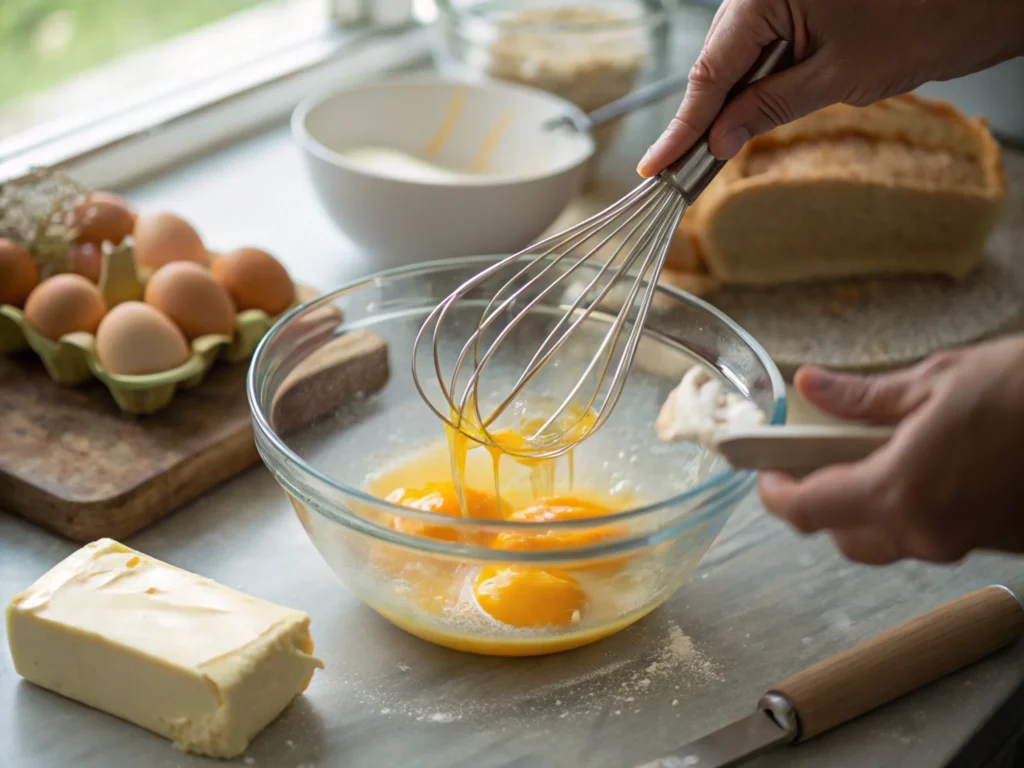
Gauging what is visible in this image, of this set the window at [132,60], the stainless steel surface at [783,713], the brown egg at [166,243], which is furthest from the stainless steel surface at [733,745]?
the window at [132,60]

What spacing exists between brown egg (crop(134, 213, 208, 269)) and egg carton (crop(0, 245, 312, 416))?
0.16ft

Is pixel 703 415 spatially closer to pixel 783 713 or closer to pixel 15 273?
Result: pixel 783 713

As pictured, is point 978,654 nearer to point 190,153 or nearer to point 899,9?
point 899,9

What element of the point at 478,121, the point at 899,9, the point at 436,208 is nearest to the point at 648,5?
the point at 478,121

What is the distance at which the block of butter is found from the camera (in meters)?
0.73

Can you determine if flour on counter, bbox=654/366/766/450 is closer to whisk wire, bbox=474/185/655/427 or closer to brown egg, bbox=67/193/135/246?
whisk wire, bbox=474/185/655/427

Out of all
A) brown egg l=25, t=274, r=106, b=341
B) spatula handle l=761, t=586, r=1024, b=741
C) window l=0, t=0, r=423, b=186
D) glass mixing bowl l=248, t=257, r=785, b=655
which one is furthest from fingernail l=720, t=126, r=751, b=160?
window l=0, t=0, r=423, b=186

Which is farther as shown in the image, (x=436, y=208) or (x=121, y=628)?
(x=436, y=208)

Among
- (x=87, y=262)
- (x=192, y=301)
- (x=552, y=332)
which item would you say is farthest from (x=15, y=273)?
(x=552, y=332)

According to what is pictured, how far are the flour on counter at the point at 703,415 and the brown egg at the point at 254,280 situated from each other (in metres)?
0.49

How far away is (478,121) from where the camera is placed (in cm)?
149

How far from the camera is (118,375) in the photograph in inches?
39.9

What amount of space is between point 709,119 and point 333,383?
400 mm

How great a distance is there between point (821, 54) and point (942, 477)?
0.42 m
